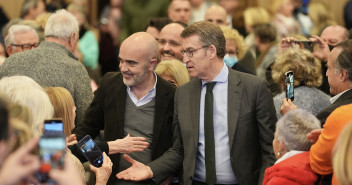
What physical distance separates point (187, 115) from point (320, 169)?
1.12 metres

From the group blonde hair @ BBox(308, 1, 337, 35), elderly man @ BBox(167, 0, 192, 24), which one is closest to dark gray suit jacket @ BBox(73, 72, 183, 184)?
elderly man @ BBox(167, 0, 192, 24)

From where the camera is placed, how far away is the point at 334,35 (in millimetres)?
6609

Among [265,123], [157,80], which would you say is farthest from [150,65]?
[265,123]

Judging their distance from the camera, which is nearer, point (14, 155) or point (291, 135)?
point (14, 155)

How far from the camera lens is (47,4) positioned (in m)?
10.4

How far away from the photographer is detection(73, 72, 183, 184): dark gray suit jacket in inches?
197

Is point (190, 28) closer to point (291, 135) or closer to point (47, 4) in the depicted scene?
point (291, 135)

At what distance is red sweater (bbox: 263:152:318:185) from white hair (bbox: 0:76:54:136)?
141 centimetres

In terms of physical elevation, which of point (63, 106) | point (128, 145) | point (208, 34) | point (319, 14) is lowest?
point (319, 14)

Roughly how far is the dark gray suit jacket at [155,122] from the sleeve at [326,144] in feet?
3.79

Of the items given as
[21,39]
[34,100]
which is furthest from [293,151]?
[21,39]

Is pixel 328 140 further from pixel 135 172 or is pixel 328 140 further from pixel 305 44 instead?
pixel 305 44

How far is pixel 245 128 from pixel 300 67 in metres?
0.96

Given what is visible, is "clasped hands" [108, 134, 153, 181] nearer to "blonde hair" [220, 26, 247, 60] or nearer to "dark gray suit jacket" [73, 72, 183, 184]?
"dark gray suit jacket" [73, 72, 183, 184]
